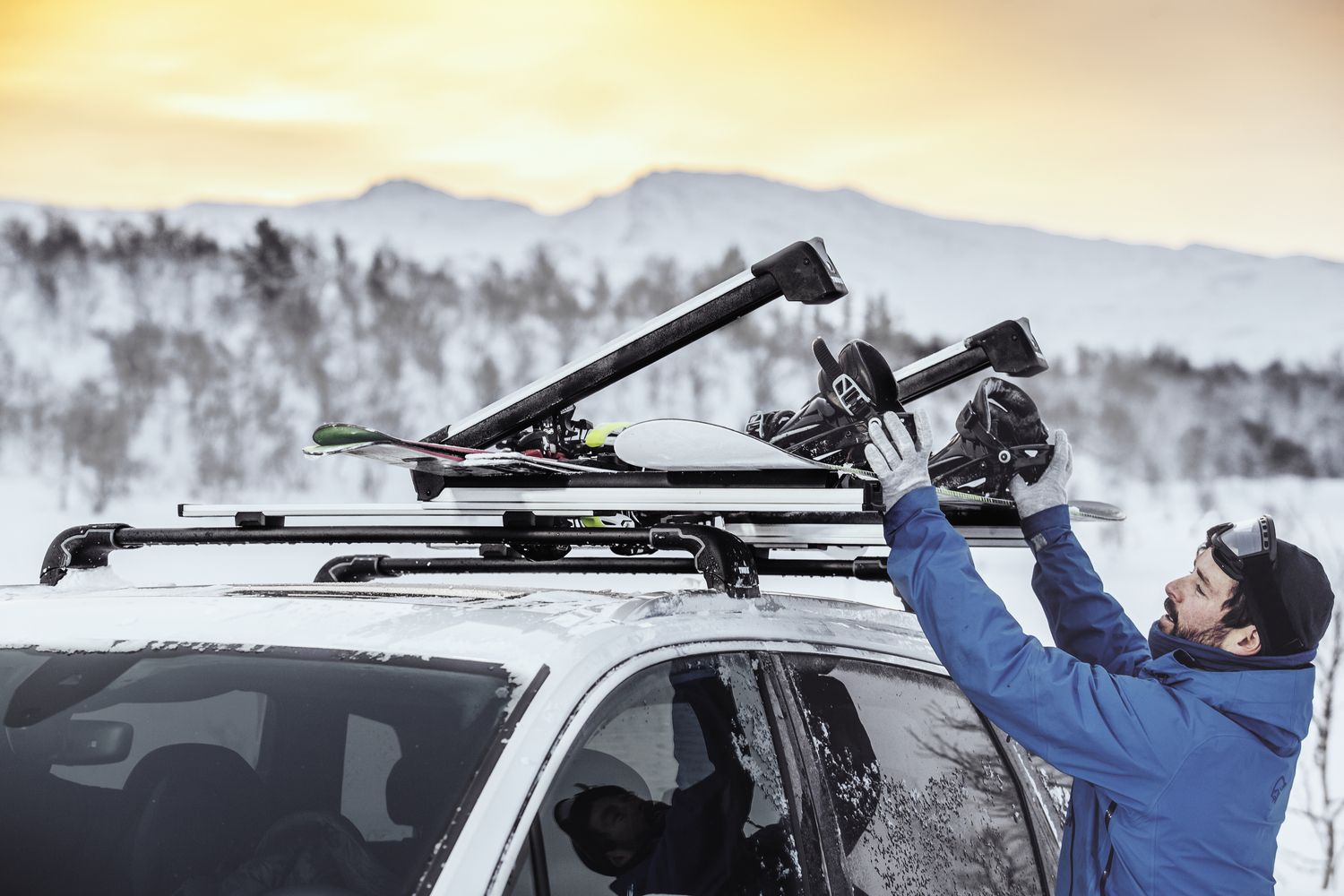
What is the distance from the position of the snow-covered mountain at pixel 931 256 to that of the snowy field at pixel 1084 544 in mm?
29490

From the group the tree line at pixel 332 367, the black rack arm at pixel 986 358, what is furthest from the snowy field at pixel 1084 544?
the black rack arm at pixel 986 358

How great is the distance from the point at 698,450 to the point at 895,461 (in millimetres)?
347

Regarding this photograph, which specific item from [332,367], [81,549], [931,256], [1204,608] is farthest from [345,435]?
[931,256]

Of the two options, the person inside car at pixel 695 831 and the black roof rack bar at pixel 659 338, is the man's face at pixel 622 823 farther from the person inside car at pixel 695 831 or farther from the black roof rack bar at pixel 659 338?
the black roof rack bar at pixel 659 338

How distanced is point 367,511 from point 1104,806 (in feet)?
4.75

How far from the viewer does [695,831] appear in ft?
6.78

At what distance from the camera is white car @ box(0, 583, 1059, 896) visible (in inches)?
70.6

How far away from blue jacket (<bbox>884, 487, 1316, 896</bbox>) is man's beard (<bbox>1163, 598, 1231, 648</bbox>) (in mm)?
28

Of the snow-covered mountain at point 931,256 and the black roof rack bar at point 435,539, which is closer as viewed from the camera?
the black roof rack bar at point 435,539

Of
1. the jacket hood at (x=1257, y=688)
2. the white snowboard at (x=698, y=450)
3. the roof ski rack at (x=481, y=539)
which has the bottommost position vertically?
the jacket hood at (x=1257, y=688)

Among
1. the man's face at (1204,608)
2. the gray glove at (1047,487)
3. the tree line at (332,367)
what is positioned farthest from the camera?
the tree line at (332,367)

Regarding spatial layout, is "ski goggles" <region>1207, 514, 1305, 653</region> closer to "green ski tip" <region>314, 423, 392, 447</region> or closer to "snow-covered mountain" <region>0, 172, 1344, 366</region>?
"green ski tip" <region>314, 423, 392, 447</region>

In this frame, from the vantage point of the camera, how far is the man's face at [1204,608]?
2230mm

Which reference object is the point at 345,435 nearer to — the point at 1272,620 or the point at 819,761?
the point at 819,761
